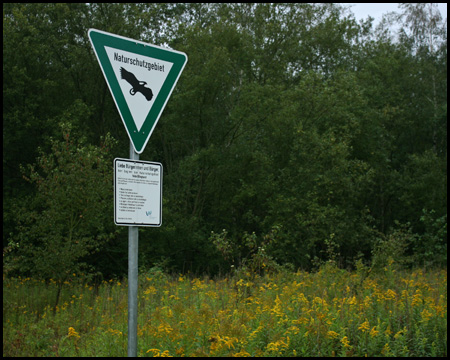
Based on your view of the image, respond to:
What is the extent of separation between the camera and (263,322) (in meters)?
5.81

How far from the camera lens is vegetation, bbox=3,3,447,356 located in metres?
7.86

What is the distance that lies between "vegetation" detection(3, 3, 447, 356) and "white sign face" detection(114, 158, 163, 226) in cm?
218

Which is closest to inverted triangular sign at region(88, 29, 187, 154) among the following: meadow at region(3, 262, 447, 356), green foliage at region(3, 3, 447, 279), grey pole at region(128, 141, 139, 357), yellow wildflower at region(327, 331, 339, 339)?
grey pole at region(128, 141, 139, 357)

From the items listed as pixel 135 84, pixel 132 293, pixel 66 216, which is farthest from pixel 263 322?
pixel 66 216

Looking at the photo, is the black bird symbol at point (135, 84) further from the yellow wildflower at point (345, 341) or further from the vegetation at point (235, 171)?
the yellow wildflower at point (345, 341)

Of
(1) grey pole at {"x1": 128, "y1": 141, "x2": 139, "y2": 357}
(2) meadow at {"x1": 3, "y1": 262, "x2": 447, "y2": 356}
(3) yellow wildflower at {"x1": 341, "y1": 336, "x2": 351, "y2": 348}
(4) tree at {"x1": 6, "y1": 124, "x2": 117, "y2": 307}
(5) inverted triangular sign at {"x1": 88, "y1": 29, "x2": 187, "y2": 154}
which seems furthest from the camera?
(4) tree at {"x1": 6, "y1": 124, "x2": 117, "y2": 307}

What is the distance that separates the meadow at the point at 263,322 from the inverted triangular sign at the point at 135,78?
7.30 feet

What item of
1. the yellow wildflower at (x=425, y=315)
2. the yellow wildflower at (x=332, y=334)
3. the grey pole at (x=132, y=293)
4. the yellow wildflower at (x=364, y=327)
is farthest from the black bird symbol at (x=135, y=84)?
the yellow wildflower at (x=425, y=315)

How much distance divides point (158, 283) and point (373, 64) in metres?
21.4

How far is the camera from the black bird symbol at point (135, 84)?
3812 millimetres

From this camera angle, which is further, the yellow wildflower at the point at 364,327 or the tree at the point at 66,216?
the tree at the point at 66,216

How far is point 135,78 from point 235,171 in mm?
18709

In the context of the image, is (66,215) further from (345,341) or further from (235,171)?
(235,171)

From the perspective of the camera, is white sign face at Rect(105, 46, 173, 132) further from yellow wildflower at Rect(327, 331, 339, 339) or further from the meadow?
yellow wildflower at Rect(327, 331, 339, 339)
